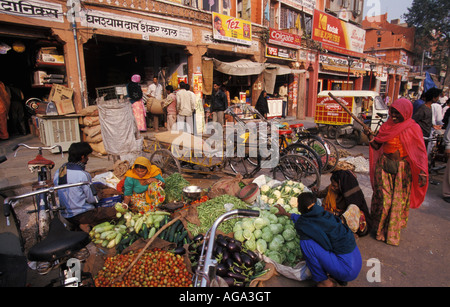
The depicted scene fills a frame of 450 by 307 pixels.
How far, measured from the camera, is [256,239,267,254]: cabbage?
3287 mm

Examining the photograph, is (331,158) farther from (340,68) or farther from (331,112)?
(340,68)

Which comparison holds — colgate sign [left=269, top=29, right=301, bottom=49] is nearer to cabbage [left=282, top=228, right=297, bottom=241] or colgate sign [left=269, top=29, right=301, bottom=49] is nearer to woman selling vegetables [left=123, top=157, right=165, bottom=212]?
woman selling vegetables [left=123, top=157, right=165, bottom=212]

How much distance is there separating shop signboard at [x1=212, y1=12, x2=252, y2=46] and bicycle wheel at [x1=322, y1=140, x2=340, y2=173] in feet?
24.7

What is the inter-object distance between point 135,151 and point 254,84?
365 inches

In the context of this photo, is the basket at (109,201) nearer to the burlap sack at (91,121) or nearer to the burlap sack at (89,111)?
the burlap sack at (91,121)

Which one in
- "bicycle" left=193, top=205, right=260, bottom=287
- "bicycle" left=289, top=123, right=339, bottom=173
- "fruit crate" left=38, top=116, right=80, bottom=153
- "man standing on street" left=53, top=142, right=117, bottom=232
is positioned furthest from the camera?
"fruit crate" left=38, top=116, right=80, bottom=153

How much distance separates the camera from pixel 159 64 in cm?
1223

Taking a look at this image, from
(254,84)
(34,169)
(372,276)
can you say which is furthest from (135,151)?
(254,84)

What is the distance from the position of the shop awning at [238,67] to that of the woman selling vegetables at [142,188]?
844 cm

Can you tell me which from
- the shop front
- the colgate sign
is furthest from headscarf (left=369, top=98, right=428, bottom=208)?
the colgate sign

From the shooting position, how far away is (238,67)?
39.3ft

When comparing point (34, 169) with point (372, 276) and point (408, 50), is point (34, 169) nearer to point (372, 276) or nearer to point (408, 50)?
point (372, 276)

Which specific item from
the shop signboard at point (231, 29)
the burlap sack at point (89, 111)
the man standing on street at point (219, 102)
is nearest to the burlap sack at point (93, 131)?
the burlap sack at point (89, 111)

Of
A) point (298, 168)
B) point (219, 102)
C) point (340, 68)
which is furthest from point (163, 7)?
Result: point (340, 68)
